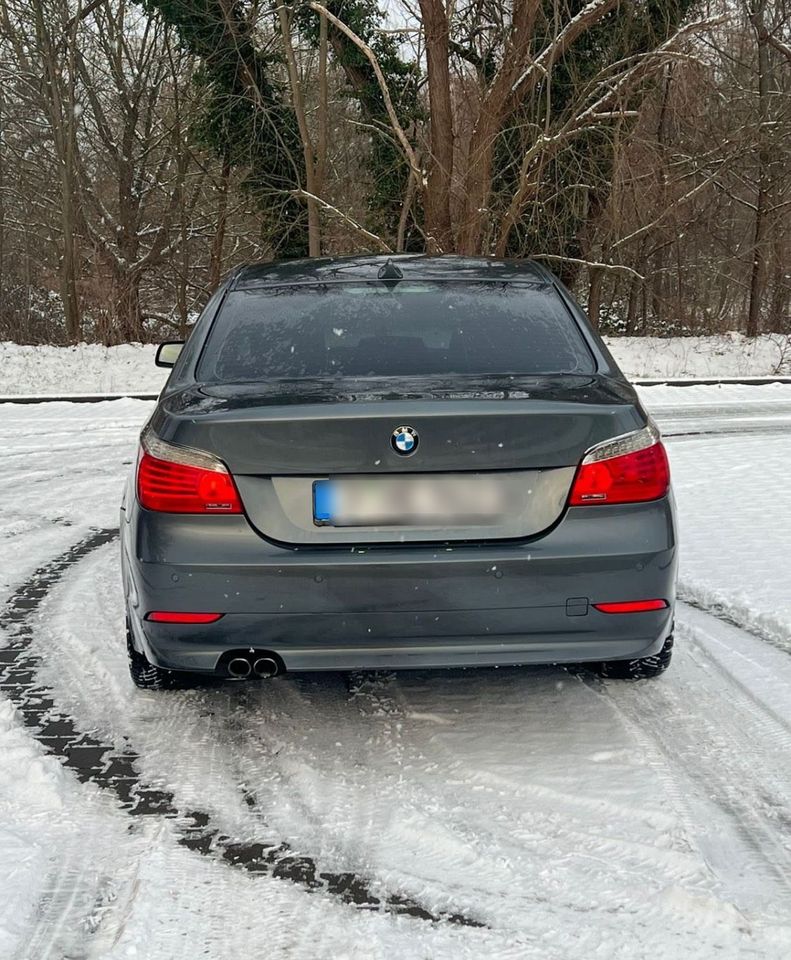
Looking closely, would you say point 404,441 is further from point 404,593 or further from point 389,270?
point 389,270

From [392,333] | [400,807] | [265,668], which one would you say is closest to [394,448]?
[265,668]

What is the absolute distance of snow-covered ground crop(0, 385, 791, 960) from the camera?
2434mm

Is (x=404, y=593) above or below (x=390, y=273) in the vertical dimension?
below

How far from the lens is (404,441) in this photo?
317cm

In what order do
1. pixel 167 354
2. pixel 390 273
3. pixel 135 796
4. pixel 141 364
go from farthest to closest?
pixel 141 364 → pixel 167 354 → pixel 390 273 → pixel 135 796

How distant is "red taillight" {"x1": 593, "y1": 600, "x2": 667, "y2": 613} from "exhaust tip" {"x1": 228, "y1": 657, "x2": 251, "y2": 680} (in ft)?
3.48

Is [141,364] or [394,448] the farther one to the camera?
[141,364]

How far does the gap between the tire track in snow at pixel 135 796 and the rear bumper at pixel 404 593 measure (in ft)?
1.32

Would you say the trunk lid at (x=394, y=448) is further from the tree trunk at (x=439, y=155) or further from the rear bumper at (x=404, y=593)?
the tree trunk at (x=439, y=155)

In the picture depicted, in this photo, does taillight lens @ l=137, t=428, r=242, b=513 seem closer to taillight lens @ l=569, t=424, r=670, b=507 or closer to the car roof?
taillight lens @ l=569, t=424, r=670, b=507

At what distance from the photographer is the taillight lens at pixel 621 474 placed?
3248 mm

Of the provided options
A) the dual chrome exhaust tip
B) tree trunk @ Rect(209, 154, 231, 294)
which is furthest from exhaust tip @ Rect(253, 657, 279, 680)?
tree trunk @ Rect(209, 154, 231, 294)

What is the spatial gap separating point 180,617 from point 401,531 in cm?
71

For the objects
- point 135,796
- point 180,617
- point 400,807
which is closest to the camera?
point 400,807
